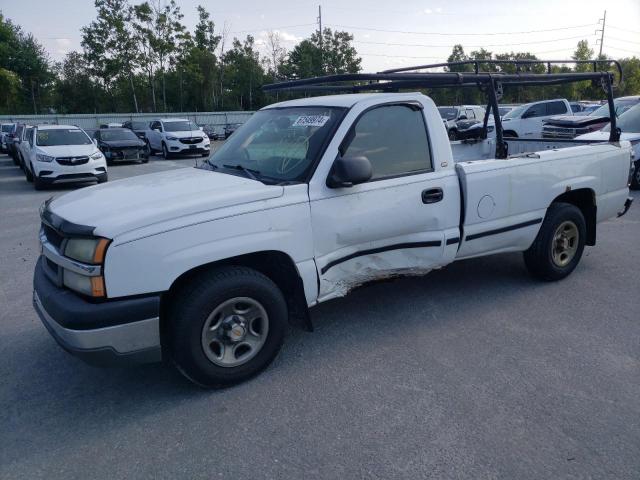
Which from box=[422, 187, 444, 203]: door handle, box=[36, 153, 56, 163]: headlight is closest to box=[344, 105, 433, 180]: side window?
box=[422, 187, 444, 203]: door handle

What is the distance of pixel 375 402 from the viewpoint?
3.17 meters

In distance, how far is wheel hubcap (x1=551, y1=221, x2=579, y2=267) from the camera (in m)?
5.11

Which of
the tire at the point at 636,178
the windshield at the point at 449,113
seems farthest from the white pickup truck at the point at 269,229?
the windshield at the point at 449,113

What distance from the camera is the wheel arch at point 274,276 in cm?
319

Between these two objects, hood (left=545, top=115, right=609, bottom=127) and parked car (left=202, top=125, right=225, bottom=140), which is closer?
hood (left=545, top=115, right=609, bottom=127)

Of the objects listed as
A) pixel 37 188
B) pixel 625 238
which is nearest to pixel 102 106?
pixel 37 188

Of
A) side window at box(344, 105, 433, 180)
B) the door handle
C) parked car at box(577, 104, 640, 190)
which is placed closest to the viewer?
side window at box(344, 105, 433, 180)

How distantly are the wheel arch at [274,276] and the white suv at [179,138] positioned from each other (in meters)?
19.4

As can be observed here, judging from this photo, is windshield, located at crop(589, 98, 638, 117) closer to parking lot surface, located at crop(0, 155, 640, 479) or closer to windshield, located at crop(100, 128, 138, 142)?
parking lot surface, located at crop(0, 155, 640, 479)

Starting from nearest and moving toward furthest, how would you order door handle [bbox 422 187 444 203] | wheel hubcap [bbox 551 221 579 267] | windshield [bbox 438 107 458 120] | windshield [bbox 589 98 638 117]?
door handle [bbox 422 187 444 203], wheel hubcap [bbox 551 221 579 267], windshield [bbox 589 98 638 117], windshield [bbox 438 107 458 120]

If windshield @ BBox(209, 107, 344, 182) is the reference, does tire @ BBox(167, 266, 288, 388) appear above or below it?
below

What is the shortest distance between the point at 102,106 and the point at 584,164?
52.7 m

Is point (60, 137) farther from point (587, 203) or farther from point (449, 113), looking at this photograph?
point (449, 113)

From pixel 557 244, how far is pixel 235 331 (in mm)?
3493
